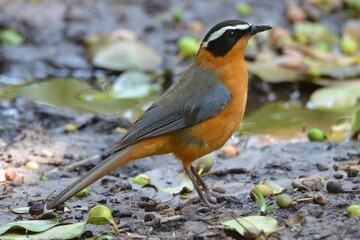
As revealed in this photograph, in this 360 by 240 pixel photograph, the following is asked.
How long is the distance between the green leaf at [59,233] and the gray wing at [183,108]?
90cm

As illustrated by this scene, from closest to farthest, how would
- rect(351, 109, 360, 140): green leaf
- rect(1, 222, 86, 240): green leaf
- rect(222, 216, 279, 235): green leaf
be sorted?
rect(222, 216, 279, 235): green leaf < rect(1, 222, 86, 240): green leaf < rect(351, 109, 360, 140): green leaf

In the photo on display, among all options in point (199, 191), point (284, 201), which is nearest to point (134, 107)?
point (199, 191)

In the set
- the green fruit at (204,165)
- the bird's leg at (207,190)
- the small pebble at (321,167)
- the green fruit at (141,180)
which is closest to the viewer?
the bird's leg at (207,190)

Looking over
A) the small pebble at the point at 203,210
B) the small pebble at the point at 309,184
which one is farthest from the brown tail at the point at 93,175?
the small pebble at the point at 309,184

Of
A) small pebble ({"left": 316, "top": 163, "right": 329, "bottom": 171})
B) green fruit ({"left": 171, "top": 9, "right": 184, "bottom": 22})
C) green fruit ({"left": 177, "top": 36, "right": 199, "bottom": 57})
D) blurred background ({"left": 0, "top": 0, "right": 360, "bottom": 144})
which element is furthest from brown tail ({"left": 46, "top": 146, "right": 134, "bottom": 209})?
green fruit ({"left": 171, "top": 9, "right": 184, "bottom": 22})

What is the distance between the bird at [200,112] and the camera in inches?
240

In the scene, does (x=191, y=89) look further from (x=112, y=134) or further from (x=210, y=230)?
(x=112, y=134)

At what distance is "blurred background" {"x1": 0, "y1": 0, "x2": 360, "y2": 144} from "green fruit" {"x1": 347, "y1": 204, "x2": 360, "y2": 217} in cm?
366

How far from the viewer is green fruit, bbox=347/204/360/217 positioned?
520 centimetres

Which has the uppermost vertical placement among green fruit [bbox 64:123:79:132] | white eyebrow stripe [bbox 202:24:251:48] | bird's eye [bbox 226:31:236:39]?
green fruit [bbox 64:123:79:132]

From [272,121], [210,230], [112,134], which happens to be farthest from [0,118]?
[210,230]

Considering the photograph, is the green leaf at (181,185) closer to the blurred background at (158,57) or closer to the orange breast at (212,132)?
the orange breast at (212,132)

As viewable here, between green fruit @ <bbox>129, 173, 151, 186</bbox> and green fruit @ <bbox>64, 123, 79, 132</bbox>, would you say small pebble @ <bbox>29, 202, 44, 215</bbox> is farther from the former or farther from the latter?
green fruit @ <bbox>64, 123, 79, 132</bbox>

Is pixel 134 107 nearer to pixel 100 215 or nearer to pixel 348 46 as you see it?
pixel 348 46
